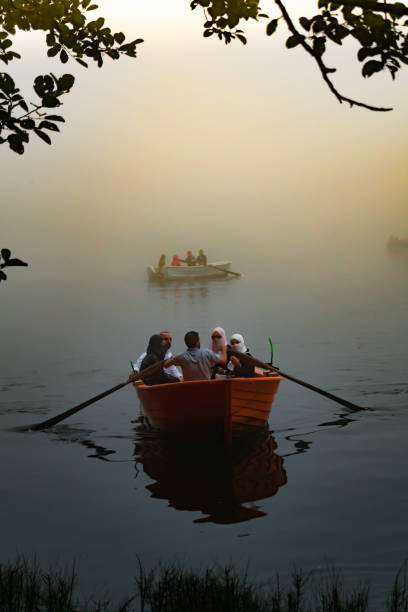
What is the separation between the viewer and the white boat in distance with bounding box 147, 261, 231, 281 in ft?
242

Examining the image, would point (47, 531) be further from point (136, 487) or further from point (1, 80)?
point (1, 80)

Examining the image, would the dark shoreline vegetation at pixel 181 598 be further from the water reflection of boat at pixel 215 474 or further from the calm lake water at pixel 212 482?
the water reflection of boat at pixel 215 474

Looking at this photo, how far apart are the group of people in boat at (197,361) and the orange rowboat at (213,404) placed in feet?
1.13

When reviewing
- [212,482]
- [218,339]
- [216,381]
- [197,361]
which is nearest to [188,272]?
[218,339]

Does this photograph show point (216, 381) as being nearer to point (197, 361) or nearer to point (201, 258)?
point (197, 361)

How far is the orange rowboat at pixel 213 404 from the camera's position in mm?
13266

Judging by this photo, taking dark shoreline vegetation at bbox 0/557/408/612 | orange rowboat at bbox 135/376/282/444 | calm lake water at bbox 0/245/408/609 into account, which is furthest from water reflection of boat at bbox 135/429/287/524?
dark shoreline vegetation at bbox 0/557/408/612

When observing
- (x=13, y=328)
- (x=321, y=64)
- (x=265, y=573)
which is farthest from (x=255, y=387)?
(x=13, y=328)

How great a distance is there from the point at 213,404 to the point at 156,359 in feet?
7.30

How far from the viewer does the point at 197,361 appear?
44.7 ft

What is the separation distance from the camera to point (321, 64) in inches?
213

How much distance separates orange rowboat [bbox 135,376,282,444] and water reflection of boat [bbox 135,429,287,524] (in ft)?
0.89

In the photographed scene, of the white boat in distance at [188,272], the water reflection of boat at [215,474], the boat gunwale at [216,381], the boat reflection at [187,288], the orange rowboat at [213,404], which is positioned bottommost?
the water reflection of boat at [215,474]

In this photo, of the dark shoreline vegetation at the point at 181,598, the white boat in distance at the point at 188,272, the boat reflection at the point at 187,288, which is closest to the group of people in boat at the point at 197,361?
the dark shoreline vegetation at the point at 181,598
